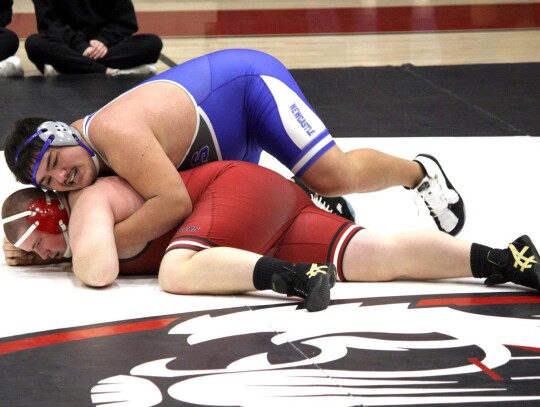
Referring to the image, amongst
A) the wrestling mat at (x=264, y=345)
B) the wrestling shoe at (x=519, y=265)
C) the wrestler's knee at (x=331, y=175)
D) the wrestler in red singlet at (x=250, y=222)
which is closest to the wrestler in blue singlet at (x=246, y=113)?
the wrestler's knee at (x=331, y=175)

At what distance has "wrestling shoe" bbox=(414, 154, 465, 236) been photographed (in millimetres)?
Result: 3562

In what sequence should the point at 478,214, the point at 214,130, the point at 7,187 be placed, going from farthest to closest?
the point at 7,187
the point at 478,214
the point at 214,130

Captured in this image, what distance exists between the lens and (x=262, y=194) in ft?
10.3

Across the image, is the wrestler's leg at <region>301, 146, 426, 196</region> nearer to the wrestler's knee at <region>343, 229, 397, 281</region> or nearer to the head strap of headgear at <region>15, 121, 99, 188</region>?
the wrestler's knee at <region>343, 229, 397, 281</region>

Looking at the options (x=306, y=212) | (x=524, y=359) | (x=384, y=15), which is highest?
(x=384, y=15)

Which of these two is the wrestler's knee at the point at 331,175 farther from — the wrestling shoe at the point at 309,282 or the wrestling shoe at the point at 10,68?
the wrestling shoe at the point at 10,68

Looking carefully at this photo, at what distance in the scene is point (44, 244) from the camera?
3.21m

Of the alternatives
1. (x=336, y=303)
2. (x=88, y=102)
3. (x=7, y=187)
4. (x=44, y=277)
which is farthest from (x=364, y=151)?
(x=88, y=102)

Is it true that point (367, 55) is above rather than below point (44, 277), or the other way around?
above

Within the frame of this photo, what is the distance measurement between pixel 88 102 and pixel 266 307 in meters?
3.05

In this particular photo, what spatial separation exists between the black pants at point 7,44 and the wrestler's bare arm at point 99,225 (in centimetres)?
360

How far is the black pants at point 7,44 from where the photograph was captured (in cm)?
657

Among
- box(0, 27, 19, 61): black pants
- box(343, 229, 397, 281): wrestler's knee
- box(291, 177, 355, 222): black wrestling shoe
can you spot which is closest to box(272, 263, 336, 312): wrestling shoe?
box(343, 229, 397, 281): wrestler's knee

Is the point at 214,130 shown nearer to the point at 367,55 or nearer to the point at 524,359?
the point at 524,359
